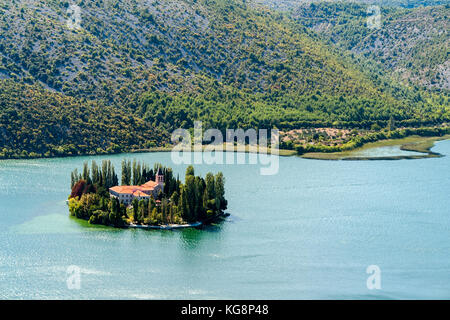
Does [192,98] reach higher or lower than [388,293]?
higher

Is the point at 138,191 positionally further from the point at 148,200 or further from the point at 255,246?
the point at 255,246

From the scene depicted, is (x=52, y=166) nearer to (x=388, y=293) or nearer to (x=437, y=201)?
(x=437, y=201)

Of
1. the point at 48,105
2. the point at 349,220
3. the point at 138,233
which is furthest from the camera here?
the point at 48,105

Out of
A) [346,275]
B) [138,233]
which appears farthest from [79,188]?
[346,275]
